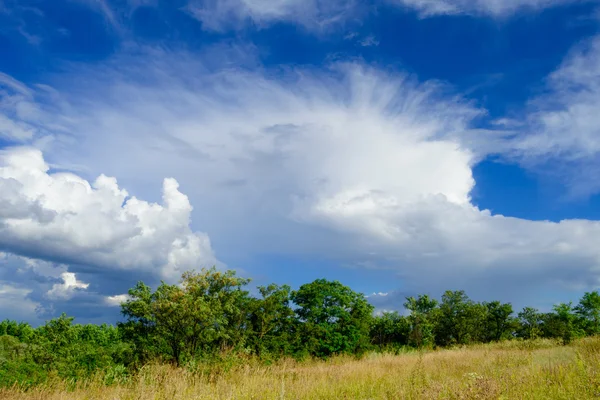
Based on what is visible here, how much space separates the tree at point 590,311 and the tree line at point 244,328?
9 cm

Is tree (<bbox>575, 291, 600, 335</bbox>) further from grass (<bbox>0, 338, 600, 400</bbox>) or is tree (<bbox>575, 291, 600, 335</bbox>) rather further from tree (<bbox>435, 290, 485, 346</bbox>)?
grass (<bbox>0, 338, 600, 400</bbox>)

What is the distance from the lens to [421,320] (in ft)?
137

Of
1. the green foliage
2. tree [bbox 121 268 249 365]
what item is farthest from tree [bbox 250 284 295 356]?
the green foliage

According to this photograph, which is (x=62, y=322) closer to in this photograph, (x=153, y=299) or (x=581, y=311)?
(x=153, y=299)

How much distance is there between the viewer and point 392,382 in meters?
10.4

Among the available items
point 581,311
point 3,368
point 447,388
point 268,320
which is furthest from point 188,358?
point 581,311

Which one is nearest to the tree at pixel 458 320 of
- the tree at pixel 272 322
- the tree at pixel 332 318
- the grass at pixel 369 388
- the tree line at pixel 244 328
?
the tree line at pixel 244 328

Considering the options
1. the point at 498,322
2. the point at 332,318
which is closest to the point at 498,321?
the point at 498,322

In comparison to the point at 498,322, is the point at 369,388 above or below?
below

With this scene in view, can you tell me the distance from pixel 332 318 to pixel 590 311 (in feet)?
86.8

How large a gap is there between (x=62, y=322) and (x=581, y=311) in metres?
45.3

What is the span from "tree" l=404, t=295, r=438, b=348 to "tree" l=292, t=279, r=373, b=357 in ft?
21.2

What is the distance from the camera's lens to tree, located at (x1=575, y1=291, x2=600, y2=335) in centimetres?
4025

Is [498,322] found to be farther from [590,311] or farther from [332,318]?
[332,318]
